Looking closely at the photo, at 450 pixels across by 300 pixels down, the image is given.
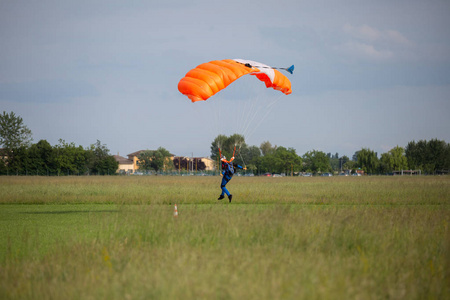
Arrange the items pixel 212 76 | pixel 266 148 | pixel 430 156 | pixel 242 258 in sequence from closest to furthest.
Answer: pixel 242 258 → pixel 212 76 → pixel 430 156 → pixel 266 148

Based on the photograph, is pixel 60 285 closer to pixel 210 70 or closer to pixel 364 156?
pixel 210 70

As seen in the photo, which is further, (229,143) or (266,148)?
(266,148)

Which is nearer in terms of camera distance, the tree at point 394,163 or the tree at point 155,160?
the tree at point 394,163

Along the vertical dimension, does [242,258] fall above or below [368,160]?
below

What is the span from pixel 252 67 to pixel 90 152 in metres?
70.0

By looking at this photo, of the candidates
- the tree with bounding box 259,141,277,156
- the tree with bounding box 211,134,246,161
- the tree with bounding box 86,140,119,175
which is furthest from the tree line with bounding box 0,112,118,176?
the tree with bounding box 259,141,277,156

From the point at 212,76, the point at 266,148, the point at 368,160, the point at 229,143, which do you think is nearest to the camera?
the point at 212,76

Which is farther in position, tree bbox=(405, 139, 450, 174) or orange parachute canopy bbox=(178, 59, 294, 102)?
tree bbox=(405, 139, 450, 174)

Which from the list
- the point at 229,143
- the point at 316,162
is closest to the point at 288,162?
the point at 316,162

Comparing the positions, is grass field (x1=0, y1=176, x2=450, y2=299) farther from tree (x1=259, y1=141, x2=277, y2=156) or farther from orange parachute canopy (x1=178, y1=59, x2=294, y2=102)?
tree (x1=259, y1=141, x2=277, y2=156)

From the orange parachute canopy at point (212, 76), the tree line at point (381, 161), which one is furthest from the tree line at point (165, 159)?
the orange parachute canopy at point (212, 76)

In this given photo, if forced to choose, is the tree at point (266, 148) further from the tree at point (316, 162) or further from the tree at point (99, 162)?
the tree at point (99, 162)

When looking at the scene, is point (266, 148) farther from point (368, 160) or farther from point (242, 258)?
point (242, 258)

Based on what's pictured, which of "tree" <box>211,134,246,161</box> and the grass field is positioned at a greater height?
"tree" <box>211,134,246,161</box>
